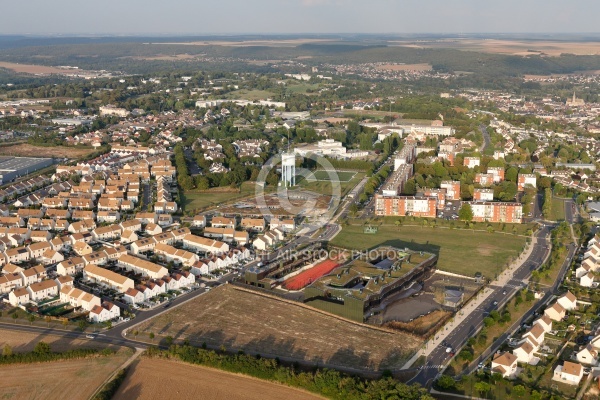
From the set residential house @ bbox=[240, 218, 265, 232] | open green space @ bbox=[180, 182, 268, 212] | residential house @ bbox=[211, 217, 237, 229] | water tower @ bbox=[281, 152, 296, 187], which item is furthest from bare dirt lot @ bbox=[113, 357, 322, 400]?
water tower @ bbox=[281, 152, 296, 187]

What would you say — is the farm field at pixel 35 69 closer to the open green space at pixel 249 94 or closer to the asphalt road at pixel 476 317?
the open green space at pixel 249 94

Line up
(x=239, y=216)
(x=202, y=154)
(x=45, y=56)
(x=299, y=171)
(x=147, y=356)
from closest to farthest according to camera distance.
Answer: (x=147, y=356), (x=239, y=216), (x=299, y=171), (x=202, y=154), (x=45, y=56)

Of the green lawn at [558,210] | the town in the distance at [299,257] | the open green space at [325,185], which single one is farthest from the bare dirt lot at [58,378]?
the green lawn at [558,210]

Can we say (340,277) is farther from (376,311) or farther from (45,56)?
(45,56)

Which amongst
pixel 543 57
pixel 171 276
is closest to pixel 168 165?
pixel 171 276

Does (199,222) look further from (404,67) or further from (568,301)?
(404,67)

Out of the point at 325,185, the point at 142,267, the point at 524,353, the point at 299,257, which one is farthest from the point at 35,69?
the point at 524,353

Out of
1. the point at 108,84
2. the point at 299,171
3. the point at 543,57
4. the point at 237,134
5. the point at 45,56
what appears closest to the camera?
the point at 299,171
